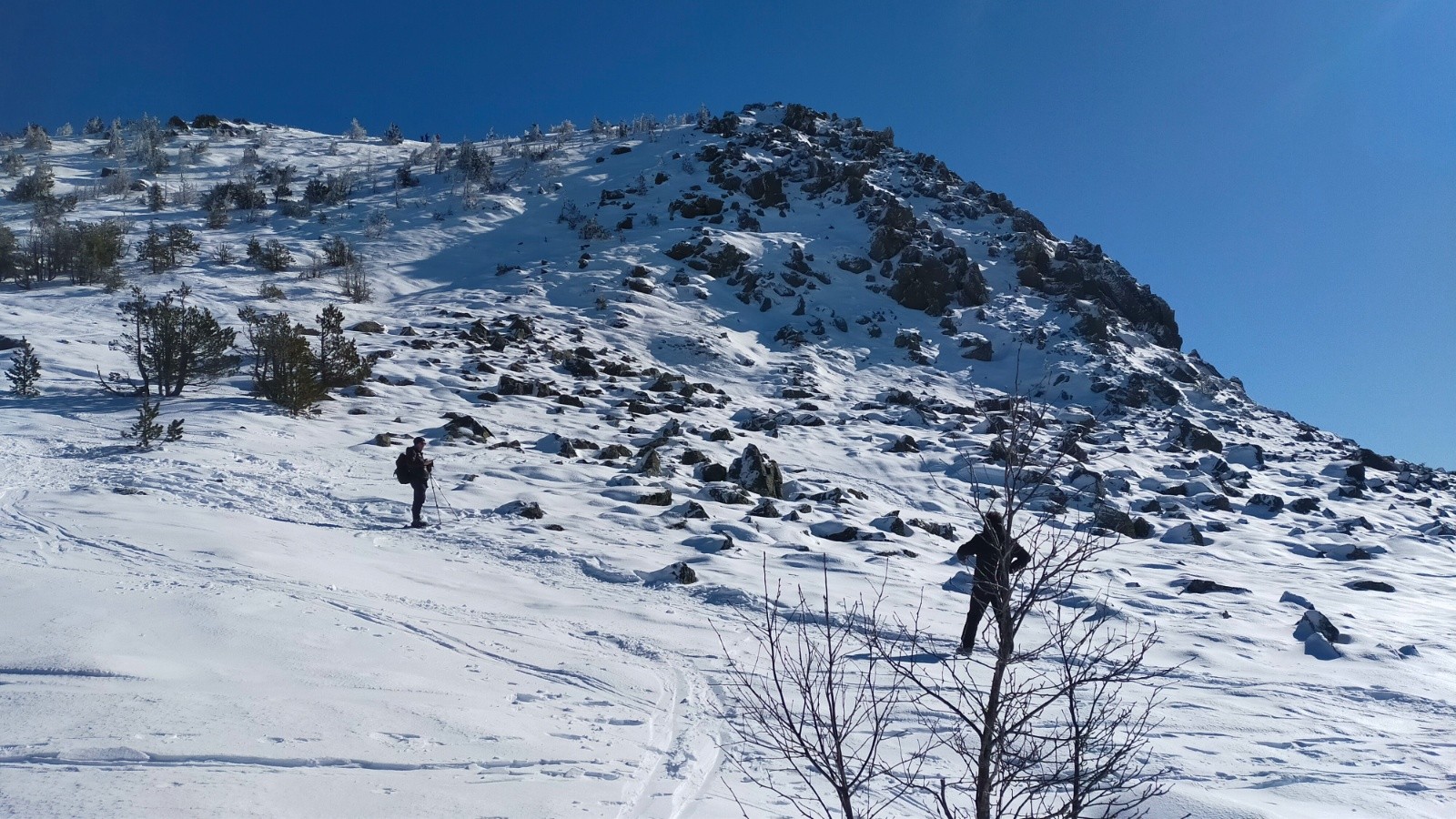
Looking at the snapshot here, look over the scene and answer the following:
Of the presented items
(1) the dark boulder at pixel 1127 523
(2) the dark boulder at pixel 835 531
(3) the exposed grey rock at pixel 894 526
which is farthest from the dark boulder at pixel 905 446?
(2) the dark boulder at pixel 835 531

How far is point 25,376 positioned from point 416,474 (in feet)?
30.6

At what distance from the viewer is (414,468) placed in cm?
1020

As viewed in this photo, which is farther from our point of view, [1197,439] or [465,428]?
[1197,439]

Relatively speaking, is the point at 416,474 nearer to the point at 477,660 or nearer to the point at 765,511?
the point at 477,660

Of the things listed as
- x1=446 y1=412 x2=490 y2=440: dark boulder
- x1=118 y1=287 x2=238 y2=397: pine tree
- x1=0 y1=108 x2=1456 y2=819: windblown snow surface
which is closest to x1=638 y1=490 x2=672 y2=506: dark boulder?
x1=0 y1=108 x2=1456 y2=819: windblown snow surface

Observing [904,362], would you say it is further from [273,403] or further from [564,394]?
[273,403]

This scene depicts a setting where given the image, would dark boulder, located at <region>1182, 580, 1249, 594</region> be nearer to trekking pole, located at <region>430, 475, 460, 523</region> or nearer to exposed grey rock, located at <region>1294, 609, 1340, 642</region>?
exposed grey rock, located at <region>1294, 609, 1340, 642</region>

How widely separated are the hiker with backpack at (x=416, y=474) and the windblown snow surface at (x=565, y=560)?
393 mm

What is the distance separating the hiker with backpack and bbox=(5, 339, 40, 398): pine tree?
28.9ft

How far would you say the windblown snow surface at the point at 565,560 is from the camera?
399 centimetres

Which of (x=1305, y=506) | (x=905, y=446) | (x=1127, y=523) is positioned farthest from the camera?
(x=905, y=446)

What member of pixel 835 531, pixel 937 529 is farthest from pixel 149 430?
pixel 937 529

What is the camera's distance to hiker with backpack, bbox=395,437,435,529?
33.0 feet

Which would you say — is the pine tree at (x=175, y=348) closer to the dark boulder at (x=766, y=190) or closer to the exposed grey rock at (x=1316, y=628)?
the exposed grey rock at (x=1316, y=628)
